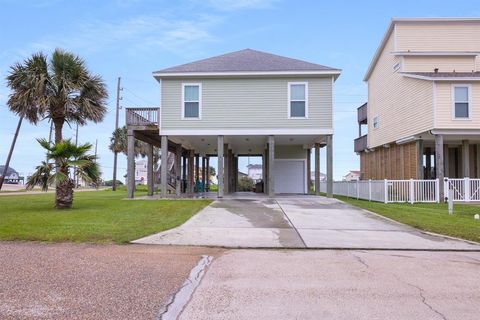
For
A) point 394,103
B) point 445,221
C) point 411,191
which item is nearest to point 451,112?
point 411,191

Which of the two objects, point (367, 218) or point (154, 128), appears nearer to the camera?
point (367, 218)

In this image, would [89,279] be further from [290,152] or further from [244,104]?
[290,152]

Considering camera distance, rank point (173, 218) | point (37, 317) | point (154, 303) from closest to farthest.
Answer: point (37, 317)
point (154, 303)
point (173, 218)

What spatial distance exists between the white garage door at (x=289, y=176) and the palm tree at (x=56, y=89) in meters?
12.4

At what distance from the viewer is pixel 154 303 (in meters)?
5.02

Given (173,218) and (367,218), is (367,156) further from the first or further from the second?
(173,218)

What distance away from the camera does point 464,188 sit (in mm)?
20344

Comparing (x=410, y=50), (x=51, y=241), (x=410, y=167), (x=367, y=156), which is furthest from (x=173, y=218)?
(x=367, y=156)

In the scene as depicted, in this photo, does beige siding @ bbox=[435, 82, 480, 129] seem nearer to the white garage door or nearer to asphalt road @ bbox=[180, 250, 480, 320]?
the white garage door

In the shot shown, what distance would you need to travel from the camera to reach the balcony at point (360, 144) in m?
32.0

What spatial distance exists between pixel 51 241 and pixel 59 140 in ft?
28.7

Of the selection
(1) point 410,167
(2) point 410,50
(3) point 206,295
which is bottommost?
(3) point 206,295

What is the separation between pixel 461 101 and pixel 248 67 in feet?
32.1

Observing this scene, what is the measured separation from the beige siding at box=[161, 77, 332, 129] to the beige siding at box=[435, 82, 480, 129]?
4.88 m
